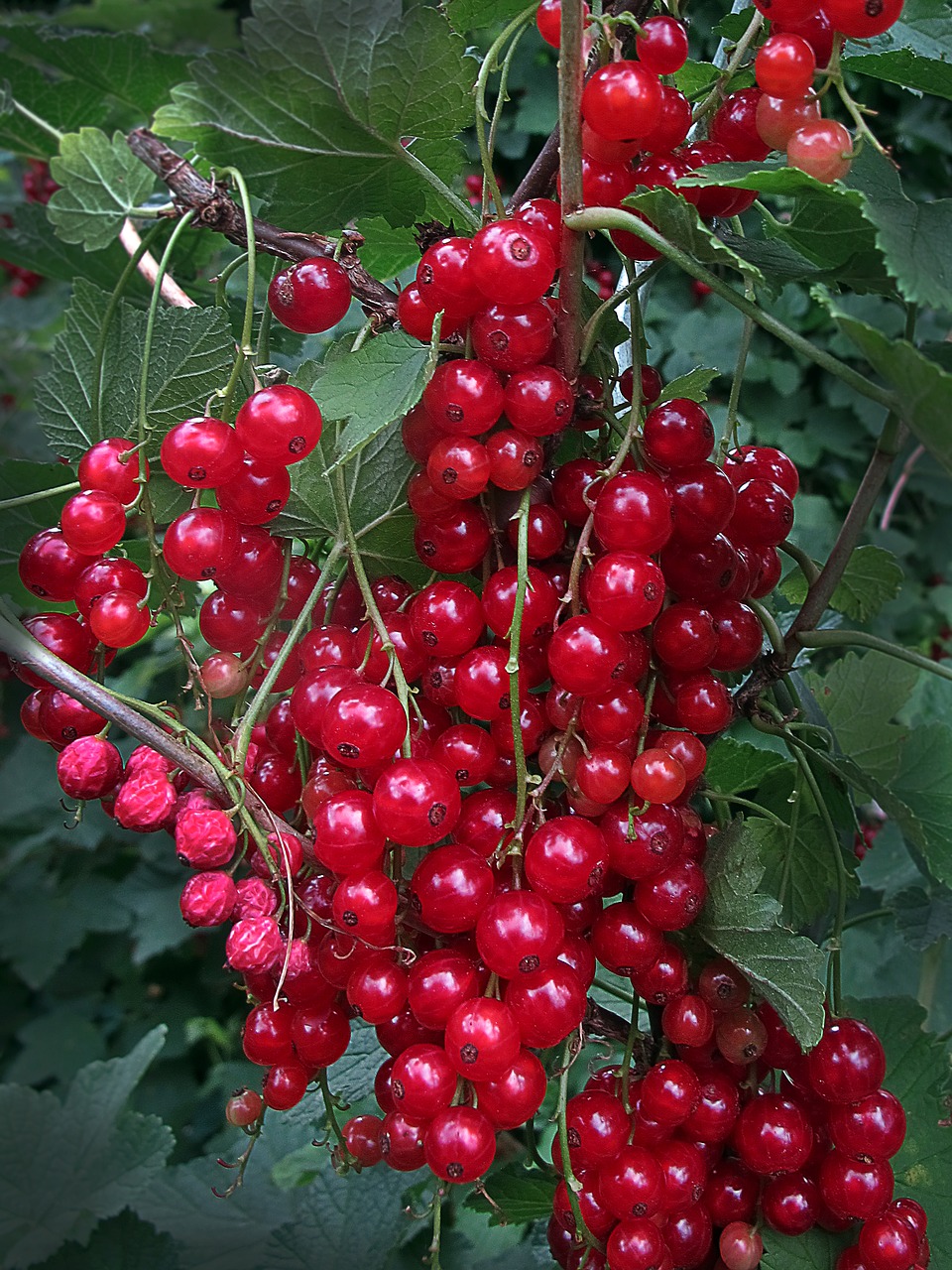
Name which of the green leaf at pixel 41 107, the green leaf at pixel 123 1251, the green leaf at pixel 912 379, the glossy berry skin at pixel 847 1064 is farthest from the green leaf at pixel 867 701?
the green leaf at pixel 41 107

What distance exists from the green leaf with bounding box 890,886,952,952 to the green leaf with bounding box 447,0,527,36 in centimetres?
58

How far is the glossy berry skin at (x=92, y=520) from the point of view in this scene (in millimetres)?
440

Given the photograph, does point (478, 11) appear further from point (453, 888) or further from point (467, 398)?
point (453, 888)

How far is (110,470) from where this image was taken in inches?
17.8

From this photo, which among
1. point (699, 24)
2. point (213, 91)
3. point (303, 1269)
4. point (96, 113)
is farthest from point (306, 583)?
point (699, 24)

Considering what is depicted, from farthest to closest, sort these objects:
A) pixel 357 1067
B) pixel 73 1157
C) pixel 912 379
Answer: pixel 73 1157, pixel 357 1067, pixel 912 379

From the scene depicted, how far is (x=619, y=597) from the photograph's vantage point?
380mm

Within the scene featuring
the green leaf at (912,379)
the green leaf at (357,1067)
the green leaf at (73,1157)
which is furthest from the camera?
the green leaf at (73,1157)

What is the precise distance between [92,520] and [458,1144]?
295 millimetres

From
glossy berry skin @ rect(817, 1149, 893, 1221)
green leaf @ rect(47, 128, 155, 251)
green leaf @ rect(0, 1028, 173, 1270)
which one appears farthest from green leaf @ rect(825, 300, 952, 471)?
green leaf @ rect(0, 1028, 173, 1270)

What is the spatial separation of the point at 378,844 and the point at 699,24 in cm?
152

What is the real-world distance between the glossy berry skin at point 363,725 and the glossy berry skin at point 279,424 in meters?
0.10

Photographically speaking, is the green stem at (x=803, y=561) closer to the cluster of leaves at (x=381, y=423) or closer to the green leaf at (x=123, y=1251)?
the cluster of leaves at (x=381, y=423)

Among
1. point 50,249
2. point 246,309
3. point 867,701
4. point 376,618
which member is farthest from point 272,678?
point 50,249
